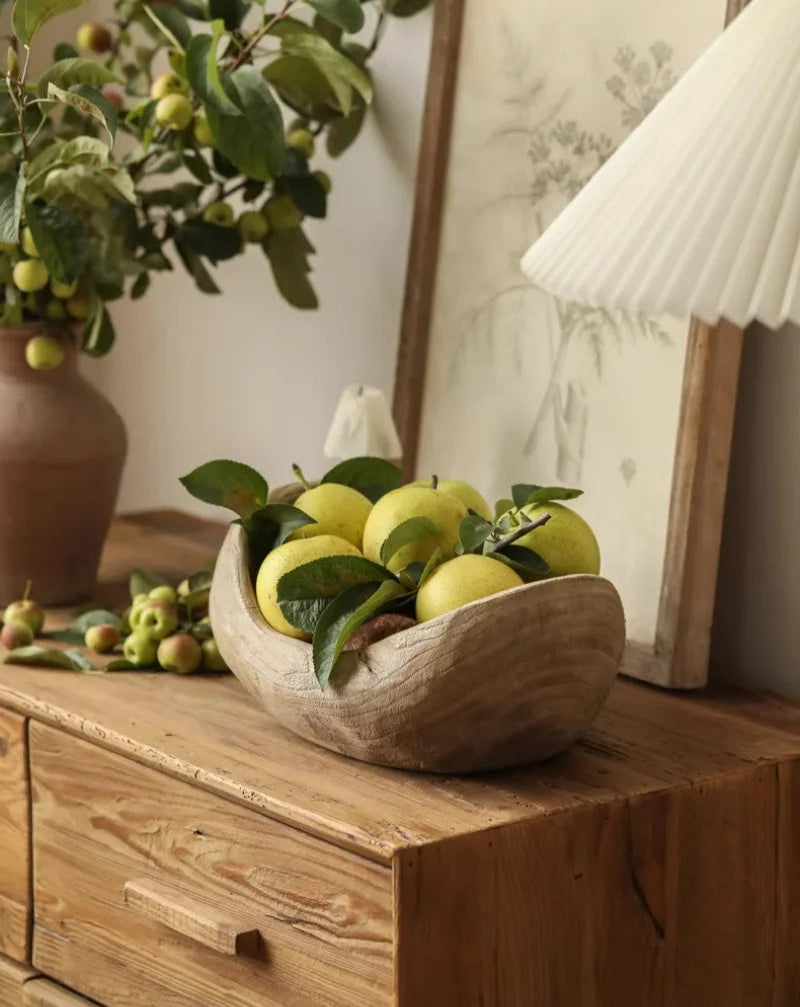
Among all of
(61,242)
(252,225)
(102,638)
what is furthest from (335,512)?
(252,225)

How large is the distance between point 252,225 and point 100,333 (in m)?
0.19

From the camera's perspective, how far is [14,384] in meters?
1.53

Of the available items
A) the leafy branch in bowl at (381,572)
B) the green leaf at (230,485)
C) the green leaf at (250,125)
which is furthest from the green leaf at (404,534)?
the green leaf at (250,125)

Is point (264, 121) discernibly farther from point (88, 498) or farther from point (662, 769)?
point (662, 769)

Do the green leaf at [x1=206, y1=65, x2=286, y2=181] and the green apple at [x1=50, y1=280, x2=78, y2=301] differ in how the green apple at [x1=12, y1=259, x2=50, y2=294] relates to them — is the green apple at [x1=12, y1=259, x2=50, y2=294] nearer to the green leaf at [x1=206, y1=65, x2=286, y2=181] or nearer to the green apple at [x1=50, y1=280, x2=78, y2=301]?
the green apple at [x1=50, y1=280, x2=78, y2=301]

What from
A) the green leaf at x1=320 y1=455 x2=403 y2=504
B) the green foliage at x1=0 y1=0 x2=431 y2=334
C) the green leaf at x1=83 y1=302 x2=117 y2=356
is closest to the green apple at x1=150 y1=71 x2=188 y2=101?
the green foliage at x1=0 y1=0 x2=431 y2=334

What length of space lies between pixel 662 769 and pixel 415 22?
A: 86 cm

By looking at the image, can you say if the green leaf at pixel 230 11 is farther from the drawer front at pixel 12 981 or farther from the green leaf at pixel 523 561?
the drawer front at pixel 12 981

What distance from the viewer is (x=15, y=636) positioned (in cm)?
137

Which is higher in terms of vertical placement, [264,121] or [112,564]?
[264,121]

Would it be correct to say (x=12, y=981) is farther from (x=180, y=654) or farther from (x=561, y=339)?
(x=561, y=339)

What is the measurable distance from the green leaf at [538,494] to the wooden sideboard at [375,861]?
0.60ft

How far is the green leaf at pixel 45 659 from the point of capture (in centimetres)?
132

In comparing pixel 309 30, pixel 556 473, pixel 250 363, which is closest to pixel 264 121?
pixel 309 30
